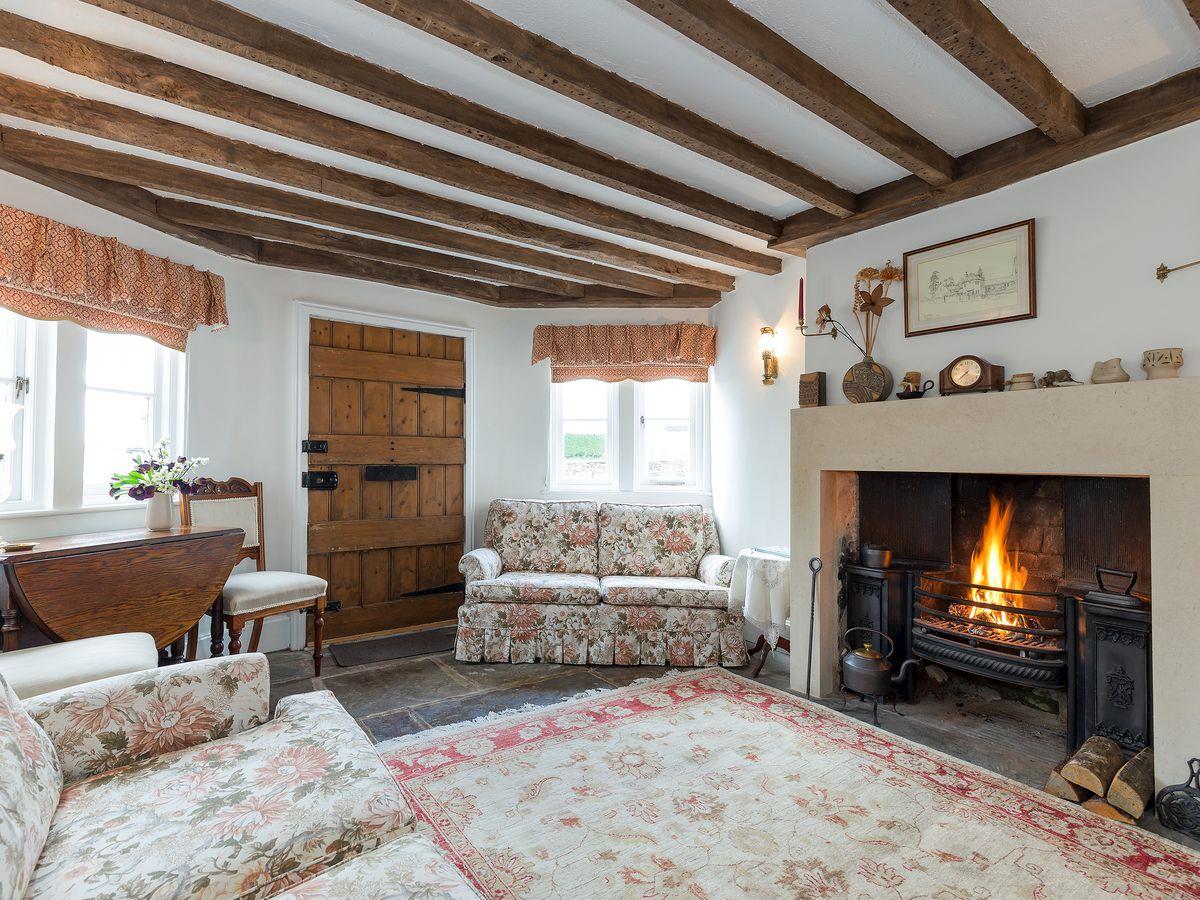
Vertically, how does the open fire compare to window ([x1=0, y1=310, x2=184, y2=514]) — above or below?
below

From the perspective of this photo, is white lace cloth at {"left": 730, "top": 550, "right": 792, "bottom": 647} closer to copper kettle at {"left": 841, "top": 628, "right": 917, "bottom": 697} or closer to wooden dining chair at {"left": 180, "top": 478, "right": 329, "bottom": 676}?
copper kettle at {"left": 841, "top": 628, "right": 917, "bottom": 697}

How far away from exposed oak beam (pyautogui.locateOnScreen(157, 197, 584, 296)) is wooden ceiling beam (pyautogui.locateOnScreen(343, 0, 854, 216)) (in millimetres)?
1766

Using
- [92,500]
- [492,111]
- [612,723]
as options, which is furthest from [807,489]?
[92,500]

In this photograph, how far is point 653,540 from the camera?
389cm

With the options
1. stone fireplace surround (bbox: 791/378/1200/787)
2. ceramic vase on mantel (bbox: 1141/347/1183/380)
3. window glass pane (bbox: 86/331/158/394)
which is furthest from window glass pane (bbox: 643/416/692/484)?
window glass pane (bbox: 86/331/158/394)

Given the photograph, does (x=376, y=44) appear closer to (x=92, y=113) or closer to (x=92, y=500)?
(x=92, y=113)

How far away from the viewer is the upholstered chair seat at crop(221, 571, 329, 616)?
2.91 metres

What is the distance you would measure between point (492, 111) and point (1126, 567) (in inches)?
111

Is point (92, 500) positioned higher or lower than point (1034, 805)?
higher

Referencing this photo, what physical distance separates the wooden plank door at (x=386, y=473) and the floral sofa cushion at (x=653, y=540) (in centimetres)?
107

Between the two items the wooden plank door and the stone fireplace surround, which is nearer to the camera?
the stone fireplace surround

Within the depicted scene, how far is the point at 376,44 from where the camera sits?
181cm

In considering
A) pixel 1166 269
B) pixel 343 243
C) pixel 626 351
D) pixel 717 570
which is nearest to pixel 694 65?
pixel 1166 269

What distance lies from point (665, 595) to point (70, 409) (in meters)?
2.94
